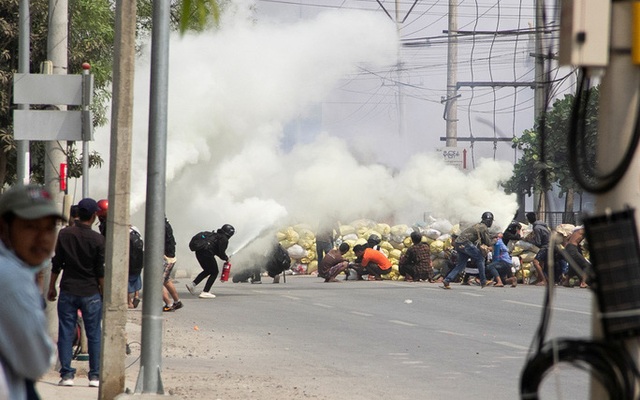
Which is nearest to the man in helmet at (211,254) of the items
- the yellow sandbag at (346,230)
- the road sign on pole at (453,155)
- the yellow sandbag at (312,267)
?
the yellow sandbag at (312,267)

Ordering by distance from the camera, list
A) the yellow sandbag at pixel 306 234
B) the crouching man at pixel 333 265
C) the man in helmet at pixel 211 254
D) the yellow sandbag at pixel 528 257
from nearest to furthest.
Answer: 1. the man in helmet at pixel 211 254
2. the yellow sandbag at pixel 528 257
3. the crouching man at pixel 333 265
4. the yellow sandbag at pixel 306 234

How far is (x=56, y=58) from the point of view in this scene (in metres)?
13.2

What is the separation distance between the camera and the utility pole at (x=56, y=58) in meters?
13.3

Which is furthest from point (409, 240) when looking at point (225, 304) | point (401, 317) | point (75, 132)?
point (75, 132)

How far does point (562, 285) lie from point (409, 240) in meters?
8.11

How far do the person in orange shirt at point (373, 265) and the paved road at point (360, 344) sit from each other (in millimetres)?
5126

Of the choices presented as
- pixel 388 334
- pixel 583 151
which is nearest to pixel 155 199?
pixel 583 151

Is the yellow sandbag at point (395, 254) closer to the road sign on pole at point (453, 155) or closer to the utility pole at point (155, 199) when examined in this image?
the road sign on pole at point (453, 155)

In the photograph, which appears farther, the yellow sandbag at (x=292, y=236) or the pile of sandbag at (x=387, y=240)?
the yellow sandbag at (x=292, y=236)

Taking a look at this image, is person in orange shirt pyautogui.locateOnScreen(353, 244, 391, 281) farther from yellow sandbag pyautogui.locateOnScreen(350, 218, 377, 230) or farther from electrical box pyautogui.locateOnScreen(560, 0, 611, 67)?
electrical box pyautogui.locateOnScreen(560, 0, 611, 67)

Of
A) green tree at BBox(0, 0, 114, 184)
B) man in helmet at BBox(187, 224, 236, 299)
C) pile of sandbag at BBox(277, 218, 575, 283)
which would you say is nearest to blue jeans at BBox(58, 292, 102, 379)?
green tree at BBox(0, 0, 114, 184)

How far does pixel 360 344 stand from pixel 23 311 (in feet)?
39.4

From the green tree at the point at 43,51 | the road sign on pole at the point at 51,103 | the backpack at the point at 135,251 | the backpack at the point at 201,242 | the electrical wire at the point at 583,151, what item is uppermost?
the green tree at the point at 43,51

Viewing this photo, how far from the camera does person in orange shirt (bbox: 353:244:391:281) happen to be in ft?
103
